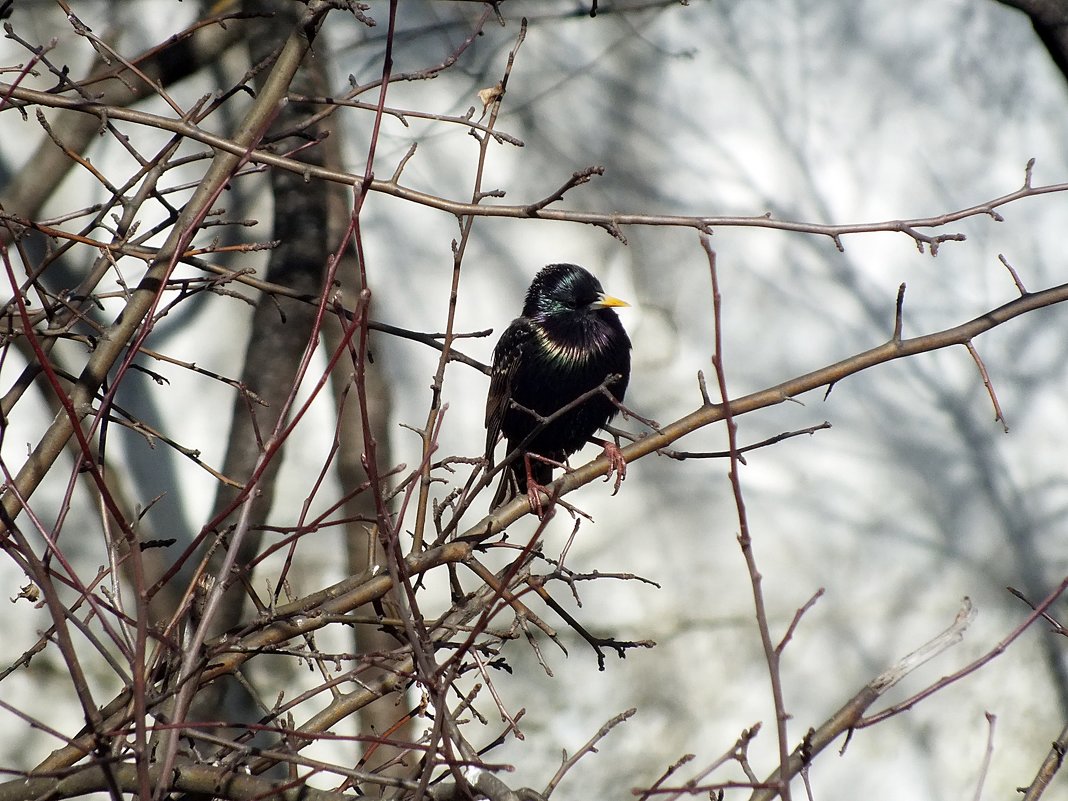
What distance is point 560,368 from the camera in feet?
10.8

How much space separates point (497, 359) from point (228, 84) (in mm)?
1745

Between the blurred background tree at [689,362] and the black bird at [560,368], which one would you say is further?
the blurred background tree at [689,362]

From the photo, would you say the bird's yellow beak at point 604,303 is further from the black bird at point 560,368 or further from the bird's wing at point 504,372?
the bird's wing at point 504,372

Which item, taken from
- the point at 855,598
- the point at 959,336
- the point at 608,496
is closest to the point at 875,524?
the point at 855,598

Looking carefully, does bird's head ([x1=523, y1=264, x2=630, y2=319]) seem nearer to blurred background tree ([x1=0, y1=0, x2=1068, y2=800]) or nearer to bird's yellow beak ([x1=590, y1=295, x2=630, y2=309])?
bird's yellow beak ([x1=590, y1=295, x2=630, y2=309])

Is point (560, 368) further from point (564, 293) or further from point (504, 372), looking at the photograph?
point (564, 293)

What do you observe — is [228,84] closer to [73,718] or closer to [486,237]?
[486,237]

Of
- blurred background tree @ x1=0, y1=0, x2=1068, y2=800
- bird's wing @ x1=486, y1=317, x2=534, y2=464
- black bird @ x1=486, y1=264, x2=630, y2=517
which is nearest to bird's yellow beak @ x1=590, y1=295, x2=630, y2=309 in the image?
black bird @ x1=486, y1=264, x2=630, y2=517

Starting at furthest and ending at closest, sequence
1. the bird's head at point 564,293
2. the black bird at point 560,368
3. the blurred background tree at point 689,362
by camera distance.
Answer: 1. the blurred background tree at point 689,362
2. the bird's head at point 564,293
3. the black bird at point 560,368

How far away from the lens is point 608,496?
4.53m

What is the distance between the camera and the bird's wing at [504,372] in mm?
3314

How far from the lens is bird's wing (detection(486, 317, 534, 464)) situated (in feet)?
10.9

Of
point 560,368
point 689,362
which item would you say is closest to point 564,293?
point 560,368

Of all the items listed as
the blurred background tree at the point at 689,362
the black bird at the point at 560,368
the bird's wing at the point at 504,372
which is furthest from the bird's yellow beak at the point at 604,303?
the blurred background tree at the point at 689,362
